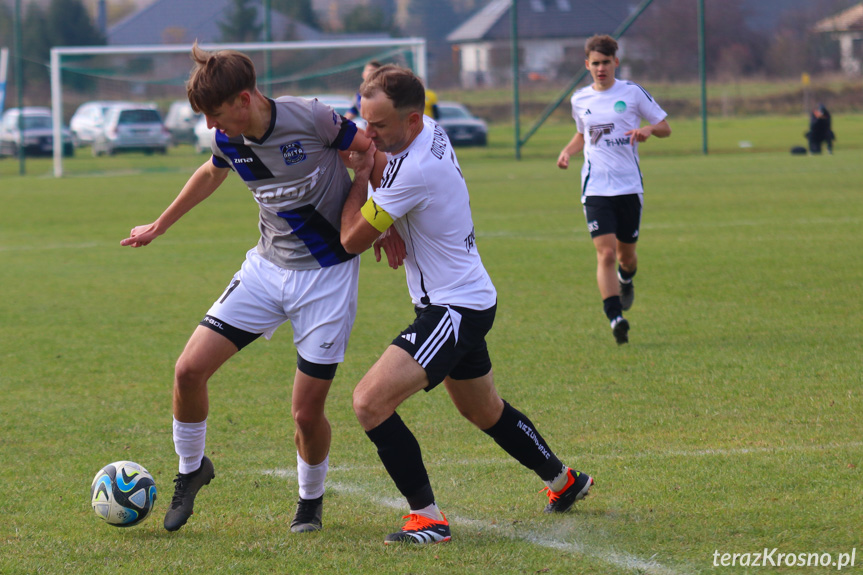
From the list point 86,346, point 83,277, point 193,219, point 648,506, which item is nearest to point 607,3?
point 193,219

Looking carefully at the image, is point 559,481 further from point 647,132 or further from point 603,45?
point 603,45

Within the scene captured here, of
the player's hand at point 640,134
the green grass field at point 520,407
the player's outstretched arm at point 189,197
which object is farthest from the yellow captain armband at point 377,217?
the player's hand at point 640,134

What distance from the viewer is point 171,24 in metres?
39.1

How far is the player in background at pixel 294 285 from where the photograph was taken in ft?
13.2

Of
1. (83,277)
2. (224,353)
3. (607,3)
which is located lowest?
(83,277)

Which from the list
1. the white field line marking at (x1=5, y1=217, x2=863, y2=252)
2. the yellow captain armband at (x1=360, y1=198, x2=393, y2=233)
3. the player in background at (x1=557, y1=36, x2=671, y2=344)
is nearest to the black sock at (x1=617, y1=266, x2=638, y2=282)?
the player in background at (x1=557, y1=36, x2=671, y2=344)

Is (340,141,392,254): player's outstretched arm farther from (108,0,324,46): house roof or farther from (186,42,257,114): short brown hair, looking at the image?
(108,0,324,46): house roof

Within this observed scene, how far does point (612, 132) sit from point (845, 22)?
3478 cm

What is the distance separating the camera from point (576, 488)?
419cm

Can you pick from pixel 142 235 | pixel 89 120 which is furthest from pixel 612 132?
pixel 89 120

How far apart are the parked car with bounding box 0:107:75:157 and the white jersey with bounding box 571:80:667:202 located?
25810 millimetres

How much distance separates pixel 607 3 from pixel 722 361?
103ft

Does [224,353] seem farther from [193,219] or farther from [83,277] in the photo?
[193,219]

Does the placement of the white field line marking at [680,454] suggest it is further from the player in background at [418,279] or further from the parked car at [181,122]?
the parked car at [181,122]
